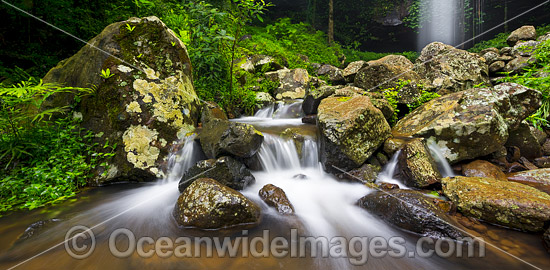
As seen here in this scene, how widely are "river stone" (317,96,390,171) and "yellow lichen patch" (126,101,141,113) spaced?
3214 millimetres

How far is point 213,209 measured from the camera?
2.44 meters

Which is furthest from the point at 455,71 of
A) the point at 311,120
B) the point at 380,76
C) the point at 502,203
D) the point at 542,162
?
A: the point at 502,203

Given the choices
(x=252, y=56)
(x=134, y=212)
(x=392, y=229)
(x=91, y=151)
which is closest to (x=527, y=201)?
(x=392, y=229)

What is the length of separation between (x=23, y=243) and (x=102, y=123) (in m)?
2.03

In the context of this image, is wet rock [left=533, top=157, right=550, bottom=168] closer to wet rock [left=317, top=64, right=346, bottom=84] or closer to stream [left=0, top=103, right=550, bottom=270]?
stream [left=0, top=103, right=550, bottom=270]

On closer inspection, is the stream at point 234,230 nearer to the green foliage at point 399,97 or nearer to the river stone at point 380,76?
the green foliage at point 399,97

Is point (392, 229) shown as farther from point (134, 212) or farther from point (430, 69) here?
point (430, 69)

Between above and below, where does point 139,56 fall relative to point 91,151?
above

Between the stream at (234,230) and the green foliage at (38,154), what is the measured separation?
26 centimetres

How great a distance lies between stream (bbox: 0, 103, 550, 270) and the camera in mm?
1984

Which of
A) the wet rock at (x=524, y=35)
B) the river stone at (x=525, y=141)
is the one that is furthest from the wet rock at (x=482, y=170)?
the wet rock at (x=524, y=35)

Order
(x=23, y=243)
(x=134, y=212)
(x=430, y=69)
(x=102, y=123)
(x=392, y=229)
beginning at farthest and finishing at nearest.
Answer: (x=430, y=69), (x=102, y=123), (x=134, y=212), (x=392, y=229), (x=23, y=243)

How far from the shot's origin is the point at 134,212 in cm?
292

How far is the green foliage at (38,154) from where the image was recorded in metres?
2.88
